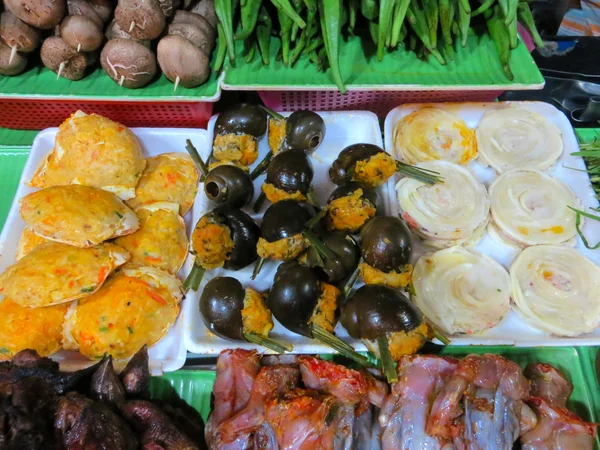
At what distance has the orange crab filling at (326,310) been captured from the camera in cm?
181

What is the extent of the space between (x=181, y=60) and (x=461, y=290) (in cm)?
179

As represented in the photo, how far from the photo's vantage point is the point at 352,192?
79.0 inches

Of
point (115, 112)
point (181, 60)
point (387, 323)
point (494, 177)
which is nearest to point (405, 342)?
point (387, 323)

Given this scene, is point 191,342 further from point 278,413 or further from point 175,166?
point 175,166

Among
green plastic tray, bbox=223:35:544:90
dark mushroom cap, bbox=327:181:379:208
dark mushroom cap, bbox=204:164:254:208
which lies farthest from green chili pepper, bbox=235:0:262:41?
dark mushroom cap, bbox=327:181:379:208

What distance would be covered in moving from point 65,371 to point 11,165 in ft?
4.92

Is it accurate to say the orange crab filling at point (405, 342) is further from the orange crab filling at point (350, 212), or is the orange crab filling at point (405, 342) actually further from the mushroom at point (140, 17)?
the mushroom at point (140, 17)

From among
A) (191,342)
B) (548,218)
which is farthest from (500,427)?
(191,342)

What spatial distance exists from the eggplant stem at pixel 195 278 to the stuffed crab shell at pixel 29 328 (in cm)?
58

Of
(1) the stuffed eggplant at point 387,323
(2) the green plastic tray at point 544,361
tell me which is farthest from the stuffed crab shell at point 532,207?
(1) the stuffed eggplant at point 387,323

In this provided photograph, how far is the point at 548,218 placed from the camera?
2197mm

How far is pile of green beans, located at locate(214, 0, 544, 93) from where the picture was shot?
2.36m

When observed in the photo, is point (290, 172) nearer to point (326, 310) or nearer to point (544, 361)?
point (326, 310)

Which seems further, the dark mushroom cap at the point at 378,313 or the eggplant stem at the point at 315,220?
the eggplant stem at the point at 315,220
